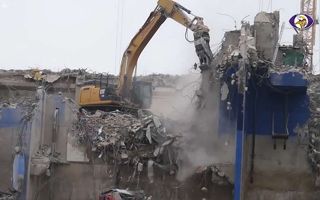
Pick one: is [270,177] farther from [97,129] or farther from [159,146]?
[97,129]

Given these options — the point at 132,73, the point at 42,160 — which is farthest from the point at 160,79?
the point at 42,160

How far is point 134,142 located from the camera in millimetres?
16734

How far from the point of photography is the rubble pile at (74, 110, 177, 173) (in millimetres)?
16219

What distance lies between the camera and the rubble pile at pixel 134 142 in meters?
16.2

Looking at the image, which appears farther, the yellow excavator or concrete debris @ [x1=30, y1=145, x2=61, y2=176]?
the yellow excavator

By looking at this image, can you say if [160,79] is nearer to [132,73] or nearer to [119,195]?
[132,73]

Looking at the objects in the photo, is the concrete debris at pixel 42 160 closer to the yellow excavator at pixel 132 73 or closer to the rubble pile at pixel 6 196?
the rubble pile at pixel 6 196

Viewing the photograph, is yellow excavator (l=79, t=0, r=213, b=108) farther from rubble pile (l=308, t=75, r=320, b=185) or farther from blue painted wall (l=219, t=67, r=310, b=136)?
blue painted wall (l=219, t=67, r=310, b=136)

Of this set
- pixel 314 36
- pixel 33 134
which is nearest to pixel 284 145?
pixel 33 134

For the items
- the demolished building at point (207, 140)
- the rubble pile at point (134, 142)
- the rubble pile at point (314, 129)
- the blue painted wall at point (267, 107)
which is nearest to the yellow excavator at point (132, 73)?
the demolished building at point (207, 140)

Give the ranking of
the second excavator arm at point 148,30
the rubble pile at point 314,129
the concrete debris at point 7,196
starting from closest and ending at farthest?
Result: the rubble pile at point 314,129, the concrete debris at point 7,196, the second excavator arm at point 148,30

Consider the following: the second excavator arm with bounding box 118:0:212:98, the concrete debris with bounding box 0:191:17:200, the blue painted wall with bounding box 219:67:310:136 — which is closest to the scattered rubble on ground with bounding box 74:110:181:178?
the blue painted wall with bounding box 219:67:310:136

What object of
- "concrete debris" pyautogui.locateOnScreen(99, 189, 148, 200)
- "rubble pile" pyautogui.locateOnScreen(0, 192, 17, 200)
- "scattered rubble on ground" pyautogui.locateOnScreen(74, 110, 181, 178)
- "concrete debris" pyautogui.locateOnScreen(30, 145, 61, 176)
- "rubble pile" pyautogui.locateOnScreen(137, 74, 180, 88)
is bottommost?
"rubble pile" pyautogui.locateOnScreen(0, 192, 17, 200)

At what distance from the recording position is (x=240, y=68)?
13742 mm
